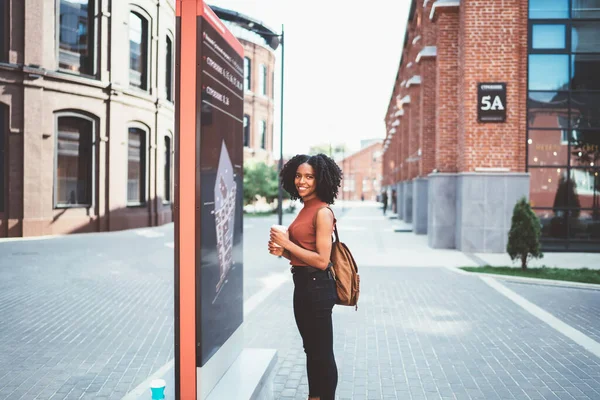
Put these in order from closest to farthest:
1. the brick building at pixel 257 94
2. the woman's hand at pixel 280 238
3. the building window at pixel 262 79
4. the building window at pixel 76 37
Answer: the woman's hand at pixel 280 238 → the building window at pixel 76 37 → the brick building at pixel 257 94 → the building window at pixel 262 79

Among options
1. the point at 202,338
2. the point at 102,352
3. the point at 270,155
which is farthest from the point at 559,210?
the point at 270,155

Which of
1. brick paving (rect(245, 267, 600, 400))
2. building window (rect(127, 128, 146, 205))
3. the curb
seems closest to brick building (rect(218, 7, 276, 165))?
building window (rect(127, 128, 146, 205))

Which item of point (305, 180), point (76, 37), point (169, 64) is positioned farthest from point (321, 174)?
point (169, 64)

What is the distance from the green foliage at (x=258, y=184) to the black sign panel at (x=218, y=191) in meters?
31.0

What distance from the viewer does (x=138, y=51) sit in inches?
904

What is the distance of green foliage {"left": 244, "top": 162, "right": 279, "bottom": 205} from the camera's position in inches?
1404

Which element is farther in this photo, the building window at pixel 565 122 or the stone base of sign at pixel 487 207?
the building window at pixel 565 122

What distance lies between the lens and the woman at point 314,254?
3.51 m

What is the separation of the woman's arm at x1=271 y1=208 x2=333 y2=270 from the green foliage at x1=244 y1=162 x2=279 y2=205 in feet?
105

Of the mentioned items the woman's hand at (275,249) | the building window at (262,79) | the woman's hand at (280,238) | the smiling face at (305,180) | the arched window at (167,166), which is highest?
the building window at (262,79)

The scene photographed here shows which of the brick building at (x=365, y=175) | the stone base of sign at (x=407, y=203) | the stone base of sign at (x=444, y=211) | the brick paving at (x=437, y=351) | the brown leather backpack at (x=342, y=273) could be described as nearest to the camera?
the brown leather backpack at (x=342, y=273)

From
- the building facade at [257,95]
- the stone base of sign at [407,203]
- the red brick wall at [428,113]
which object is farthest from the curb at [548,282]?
the building facade at [257,95]

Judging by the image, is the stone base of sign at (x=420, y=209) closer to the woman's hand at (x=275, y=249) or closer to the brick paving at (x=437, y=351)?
the brick paving at (x=437, y=351)

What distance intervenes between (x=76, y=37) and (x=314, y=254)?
63.4ft
